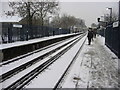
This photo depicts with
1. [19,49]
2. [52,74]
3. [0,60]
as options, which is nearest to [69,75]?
[52,74]

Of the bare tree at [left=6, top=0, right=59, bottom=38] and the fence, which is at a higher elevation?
the bare tree at [left=6, top=0, right=59, bottom=38]

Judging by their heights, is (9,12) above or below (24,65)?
above

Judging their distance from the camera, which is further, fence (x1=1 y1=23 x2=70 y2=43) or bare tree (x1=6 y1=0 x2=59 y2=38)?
bare tree (x1=6 y1=0 x2=59 y2=38)

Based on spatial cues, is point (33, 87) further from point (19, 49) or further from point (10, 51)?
point (19, 49)

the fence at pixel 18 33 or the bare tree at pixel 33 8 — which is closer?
the fence at pixel 18 33

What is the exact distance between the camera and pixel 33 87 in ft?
21.4

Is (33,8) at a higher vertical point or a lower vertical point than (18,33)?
higher

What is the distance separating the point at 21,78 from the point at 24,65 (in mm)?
2759

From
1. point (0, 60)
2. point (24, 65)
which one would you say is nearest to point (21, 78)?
point (24, 65)


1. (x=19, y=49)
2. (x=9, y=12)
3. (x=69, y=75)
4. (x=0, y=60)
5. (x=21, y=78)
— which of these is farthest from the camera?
(x=9, y=12)

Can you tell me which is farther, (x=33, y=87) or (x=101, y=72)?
(x=101, y=72)

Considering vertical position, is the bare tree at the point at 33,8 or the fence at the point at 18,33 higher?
the bare tree at the point at 33,8

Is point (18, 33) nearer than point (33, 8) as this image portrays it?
Yes

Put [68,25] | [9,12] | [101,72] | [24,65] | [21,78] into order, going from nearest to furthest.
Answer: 1. [21,78]
2. [101,72]
3. [24,65]
4. [9,12]
5. [68,25]
